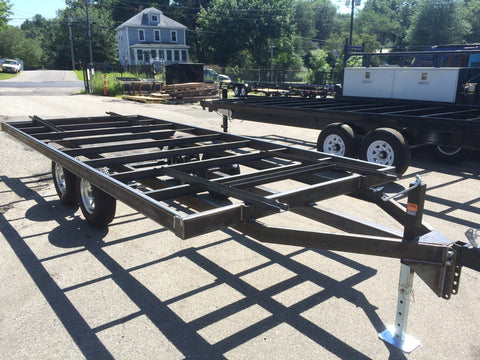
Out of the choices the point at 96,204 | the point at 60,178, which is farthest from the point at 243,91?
the point at 96,204

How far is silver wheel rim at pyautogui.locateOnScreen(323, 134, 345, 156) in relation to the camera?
8.45m

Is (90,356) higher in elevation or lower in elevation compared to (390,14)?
lower

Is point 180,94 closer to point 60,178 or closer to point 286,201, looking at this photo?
point 60,178

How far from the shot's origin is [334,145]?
8.60m

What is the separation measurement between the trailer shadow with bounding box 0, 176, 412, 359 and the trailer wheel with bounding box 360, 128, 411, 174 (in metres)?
3.44

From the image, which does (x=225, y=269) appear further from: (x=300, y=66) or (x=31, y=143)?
(x=300, y=66)

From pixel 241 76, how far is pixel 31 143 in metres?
40.1

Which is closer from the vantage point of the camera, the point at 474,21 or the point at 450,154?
the point at 450,154

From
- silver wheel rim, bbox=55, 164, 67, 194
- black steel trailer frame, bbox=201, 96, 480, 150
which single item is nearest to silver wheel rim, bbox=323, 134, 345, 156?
black steel trailer frame, bbox=201, 96, 480, 150

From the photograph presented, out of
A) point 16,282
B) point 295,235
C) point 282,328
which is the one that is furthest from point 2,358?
point 295,235

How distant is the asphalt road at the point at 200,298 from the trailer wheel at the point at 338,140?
281 centimetres

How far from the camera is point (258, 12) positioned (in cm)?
6178

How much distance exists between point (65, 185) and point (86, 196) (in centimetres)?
77

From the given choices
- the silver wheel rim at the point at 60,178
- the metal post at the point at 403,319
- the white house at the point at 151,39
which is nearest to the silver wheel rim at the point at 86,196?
the silver wheel rim at the point at 60,178
